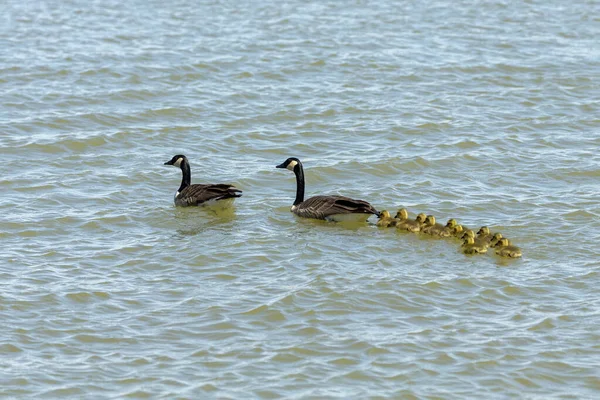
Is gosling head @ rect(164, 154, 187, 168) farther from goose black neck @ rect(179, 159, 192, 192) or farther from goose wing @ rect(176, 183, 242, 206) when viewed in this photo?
goose wing @ rect(176, 183, 242, 206)

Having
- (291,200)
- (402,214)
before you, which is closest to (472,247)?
(402,214)

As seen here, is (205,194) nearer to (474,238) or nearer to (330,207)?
(330,207)

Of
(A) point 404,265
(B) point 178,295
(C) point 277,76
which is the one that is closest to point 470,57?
(C) point 277,76

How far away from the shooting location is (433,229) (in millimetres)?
13734

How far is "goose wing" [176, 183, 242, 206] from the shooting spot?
14.9 metres

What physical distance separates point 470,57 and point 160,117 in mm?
7789

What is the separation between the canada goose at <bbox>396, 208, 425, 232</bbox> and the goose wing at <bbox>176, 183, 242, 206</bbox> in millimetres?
2228

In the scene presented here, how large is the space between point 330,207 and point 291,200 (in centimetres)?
146

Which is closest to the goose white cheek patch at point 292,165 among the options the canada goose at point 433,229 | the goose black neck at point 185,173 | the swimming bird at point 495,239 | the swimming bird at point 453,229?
the goose black neck at point 185,173

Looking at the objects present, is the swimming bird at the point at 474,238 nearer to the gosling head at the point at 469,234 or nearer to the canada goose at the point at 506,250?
the gosling head at the point at 469,234

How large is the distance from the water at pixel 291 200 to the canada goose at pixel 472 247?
0.38 feet

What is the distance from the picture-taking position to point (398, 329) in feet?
36.0

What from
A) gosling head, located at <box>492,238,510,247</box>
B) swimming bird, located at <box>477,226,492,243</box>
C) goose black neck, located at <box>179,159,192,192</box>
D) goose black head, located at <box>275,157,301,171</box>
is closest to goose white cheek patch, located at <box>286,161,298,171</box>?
goose black head, located at <box>275,157,301,171</box>

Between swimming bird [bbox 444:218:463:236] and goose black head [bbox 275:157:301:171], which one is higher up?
goose black head [bbox 275:157:301:171]
